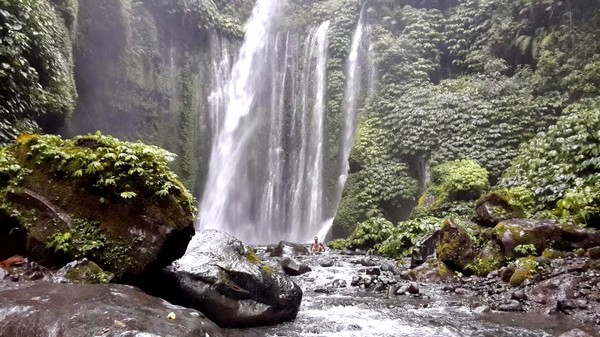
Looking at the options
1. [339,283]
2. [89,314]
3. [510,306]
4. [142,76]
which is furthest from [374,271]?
[142,76]

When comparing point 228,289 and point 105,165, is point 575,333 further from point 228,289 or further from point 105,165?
point 105,165

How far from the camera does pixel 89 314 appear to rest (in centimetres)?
342

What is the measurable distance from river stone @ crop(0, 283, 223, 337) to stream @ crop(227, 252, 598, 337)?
129 cm

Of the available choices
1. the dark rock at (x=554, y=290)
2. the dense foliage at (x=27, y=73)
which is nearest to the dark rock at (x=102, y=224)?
the dense foliage at (x=27, y=73)

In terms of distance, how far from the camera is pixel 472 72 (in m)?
20.8

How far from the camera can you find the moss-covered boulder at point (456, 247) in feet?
29.5

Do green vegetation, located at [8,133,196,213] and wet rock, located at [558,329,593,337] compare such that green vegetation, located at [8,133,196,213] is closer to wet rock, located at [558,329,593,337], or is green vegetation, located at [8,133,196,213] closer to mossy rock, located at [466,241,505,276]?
wet rock, located at [558,329,593,337]

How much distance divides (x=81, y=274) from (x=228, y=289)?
1.62m

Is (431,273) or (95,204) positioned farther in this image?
(431,273)

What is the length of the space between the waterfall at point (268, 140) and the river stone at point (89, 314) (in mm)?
16244

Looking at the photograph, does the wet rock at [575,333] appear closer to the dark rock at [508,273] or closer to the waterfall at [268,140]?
the dark rock at [508,273]

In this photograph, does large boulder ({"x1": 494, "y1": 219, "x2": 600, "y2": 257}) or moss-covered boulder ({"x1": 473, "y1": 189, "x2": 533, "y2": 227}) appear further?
moss-covered boulder ({"x1": 473, "y1": 189, "x2": 533, "y2": 227})

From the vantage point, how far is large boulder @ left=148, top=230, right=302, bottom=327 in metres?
5.12

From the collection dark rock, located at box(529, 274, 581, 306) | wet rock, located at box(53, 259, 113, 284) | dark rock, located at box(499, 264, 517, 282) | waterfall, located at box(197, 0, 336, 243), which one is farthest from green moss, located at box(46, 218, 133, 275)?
waterfall, located at box(197, 0, 336, 243)
